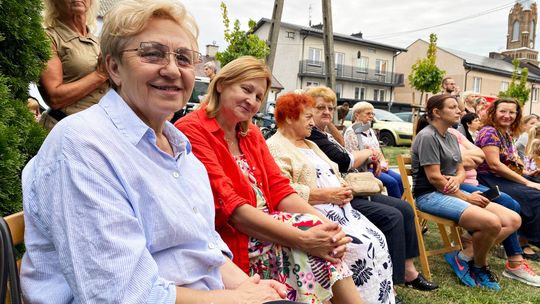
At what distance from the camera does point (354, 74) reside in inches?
1618

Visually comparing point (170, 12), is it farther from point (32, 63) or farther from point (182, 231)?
point (32, 63)

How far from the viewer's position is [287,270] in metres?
2.29

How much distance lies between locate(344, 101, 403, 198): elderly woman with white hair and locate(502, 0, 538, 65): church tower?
269ft

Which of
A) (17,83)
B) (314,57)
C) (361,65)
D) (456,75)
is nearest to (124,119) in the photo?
(17,83)

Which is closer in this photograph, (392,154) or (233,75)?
(233,75)

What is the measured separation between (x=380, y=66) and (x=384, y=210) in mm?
42082

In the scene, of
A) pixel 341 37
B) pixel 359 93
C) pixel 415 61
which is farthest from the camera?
pixel 415 61

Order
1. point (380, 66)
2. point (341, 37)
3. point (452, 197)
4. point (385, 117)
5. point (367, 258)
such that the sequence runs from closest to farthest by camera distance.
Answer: point (367, 258) < point (452, 197) < point (385, 117) < point (341, 37) < point (380, 66)

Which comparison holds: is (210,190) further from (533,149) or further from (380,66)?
(380,66)

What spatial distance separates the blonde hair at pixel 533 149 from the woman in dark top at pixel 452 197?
80.2 inches

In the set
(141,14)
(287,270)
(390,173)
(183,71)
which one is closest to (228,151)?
(287,270)

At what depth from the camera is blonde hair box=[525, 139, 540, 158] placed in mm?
5672

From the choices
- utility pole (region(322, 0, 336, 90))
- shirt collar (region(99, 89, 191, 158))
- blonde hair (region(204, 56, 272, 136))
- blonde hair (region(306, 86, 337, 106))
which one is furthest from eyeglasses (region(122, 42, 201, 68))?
utility pole (region(322, 0, 336, 90))

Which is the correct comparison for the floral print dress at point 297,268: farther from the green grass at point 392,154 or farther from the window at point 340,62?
the window at point 340,62
